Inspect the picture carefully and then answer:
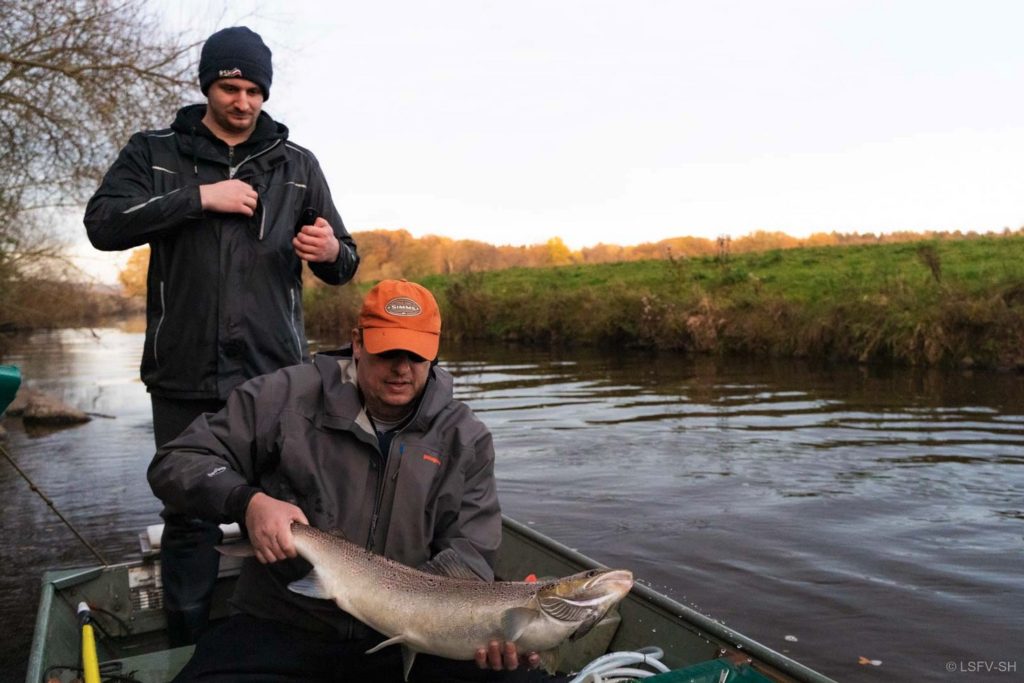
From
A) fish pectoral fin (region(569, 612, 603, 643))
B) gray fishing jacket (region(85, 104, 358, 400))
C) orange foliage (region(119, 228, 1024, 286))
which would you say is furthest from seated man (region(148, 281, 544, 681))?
orange foliage (region(119, 228, 1024, 286))

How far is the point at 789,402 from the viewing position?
15531 mm

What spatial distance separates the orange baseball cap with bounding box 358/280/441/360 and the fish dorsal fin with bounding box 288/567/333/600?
0.79 metres

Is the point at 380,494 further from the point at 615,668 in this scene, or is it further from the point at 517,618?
the point at 615,668

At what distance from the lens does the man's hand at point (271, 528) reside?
9.64 feet

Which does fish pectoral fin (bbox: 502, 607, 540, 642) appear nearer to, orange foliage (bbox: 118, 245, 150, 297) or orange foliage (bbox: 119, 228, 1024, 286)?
orange foliage (bbox: 118, 245, 150, 297)

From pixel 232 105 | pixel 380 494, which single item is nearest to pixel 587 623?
pixel 380 494

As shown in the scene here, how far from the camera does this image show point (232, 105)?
3971 mm

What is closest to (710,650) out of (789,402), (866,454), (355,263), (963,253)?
(355,263)

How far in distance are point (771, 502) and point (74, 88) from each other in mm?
10900

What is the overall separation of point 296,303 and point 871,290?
19.2 meters

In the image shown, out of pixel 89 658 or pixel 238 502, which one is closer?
pixel 238 502

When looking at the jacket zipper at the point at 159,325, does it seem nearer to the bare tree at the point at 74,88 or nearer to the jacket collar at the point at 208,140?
the jacket collar at the point at 208,140

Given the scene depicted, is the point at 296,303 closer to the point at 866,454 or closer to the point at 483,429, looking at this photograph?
the point at 483,429

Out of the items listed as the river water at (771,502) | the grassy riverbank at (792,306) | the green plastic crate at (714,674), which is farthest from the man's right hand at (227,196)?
the grassy riverbank at (792,306)
